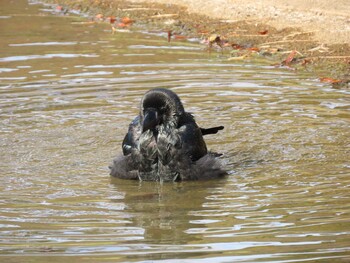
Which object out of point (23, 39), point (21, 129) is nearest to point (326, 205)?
point (21, 129)

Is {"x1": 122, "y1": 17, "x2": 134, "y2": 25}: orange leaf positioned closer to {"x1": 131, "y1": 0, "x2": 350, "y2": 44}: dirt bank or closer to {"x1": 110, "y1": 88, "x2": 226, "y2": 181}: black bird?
{"x1": 131, "y1": 0, "x2": 350, "y2": 44}: dirt bank

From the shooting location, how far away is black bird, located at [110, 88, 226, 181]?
8.66 metres

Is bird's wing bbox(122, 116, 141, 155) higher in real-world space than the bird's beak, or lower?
lower

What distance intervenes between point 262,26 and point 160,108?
301 inches

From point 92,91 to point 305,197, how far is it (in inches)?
196

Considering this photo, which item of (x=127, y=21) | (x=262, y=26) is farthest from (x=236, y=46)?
(x=127, y=21)

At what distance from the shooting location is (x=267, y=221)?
7195 millimetres

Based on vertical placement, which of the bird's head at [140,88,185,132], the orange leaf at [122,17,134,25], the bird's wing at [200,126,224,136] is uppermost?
the bird's head at [140,88,185,132]

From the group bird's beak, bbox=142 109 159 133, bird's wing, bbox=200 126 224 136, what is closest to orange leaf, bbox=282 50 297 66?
bird's wing, bbox=200 126 224 136

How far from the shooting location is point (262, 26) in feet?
52.5

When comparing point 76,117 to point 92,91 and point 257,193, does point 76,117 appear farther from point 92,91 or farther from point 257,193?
point 257,193

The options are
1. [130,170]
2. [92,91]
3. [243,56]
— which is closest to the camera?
[130,170]

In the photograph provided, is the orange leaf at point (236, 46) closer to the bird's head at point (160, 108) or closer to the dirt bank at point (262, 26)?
the dirt bank at point (262, 26)

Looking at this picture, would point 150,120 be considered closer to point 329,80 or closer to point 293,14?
point 329,80
